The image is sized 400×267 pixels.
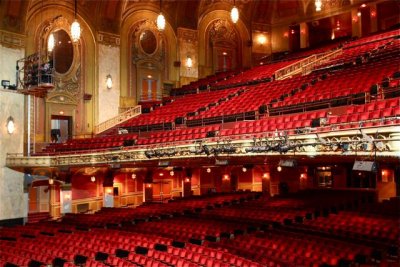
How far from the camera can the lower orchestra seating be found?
753 centimetres

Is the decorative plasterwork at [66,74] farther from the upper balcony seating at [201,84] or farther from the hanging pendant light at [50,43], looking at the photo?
the upper balcony seating at [201,84]

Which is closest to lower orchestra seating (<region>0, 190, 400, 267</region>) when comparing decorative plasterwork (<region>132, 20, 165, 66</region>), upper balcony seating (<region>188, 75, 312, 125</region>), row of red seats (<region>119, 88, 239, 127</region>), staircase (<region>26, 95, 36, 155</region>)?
upper balcony seating (<region>188, 75, 312, 125</region>)

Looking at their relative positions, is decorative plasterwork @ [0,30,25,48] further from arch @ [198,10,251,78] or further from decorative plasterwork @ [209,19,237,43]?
decorative plasterwork @ [209,19,237,43]

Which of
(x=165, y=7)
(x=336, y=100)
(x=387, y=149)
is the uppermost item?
(x=165, y=7)

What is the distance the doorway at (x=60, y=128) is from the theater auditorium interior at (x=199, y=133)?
0.08 meters

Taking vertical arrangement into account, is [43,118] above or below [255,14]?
below

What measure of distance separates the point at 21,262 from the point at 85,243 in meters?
1.42

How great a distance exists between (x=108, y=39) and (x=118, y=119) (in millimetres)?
3080

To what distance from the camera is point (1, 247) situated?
30.4 ft

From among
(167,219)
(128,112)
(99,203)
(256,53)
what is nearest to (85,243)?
(167,219)

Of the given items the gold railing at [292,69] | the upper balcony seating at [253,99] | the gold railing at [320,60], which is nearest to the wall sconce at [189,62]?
the gold railing at [292,69]

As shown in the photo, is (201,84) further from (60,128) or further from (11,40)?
(11,40)

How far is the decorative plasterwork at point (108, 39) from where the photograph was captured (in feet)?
55.4

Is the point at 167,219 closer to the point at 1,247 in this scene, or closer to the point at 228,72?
the point at 1,247
